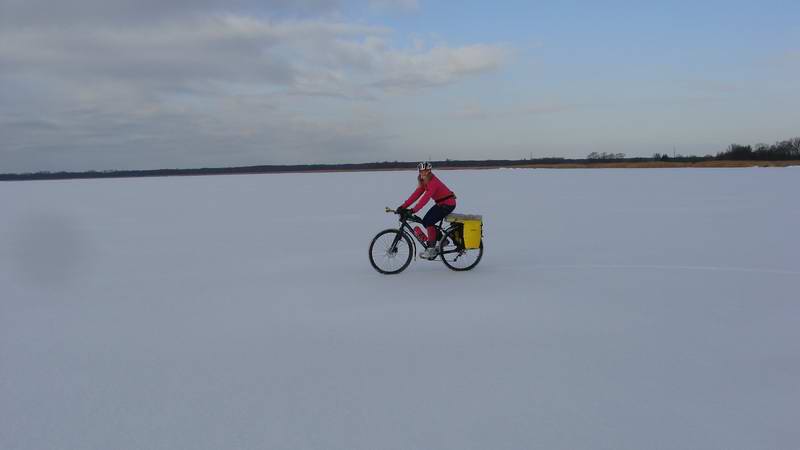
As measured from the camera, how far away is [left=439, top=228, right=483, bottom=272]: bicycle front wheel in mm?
8969

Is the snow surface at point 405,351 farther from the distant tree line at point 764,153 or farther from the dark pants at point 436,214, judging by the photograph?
the distant tree line at point 764,153

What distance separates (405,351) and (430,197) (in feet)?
12.7

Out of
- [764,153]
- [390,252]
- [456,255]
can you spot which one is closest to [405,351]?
[390,252]

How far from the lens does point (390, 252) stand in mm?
8875

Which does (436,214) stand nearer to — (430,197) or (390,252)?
(430,197)

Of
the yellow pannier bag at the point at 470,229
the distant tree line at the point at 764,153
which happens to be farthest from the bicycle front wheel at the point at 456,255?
the distant tree line at the point at 764,153

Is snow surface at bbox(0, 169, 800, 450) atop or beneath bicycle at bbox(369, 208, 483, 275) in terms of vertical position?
beneath

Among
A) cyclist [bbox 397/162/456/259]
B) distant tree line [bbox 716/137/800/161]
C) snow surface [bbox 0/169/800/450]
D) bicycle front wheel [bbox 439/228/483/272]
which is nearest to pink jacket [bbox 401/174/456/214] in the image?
cyclist [bbox 397/162/456/259]

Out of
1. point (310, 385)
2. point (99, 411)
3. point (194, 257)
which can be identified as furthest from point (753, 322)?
point (194, 257)

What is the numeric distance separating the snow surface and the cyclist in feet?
1.84

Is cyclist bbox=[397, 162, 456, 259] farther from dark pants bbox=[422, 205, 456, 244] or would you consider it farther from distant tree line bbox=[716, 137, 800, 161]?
distant tree line bbox=[716, 137, 800, 161]

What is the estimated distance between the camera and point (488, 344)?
17.5 ft

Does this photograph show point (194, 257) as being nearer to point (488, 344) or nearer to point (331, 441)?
point (488, 344)

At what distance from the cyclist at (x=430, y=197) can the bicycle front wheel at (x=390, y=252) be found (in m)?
0.31
